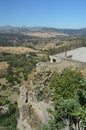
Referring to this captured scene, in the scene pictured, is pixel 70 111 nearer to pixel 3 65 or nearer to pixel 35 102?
pixel 35 102

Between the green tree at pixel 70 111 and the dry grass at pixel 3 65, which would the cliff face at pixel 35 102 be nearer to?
the green tree at pixel 70 111

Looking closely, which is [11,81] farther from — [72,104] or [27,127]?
A: [72,104]

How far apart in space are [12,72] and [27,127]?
44311mm

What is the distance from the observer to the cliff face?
21922 millimetres

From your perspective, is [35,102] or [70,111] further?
[35,102]

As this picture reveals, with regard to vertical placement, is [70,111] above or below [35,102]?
above

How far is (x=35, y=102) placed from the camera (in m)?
22.8

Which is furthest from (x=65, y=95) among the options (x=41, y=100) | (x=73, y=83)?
(x=41, y=100)

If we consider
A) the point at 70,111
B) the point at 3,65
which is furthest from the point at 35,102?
the point at 3,65

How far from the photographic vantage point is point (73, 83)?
61.7 ft

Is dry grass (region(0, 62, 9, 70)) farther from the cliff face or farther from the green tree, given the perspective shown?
the green tree

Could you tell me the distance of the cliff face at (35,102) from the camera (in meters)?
21.9

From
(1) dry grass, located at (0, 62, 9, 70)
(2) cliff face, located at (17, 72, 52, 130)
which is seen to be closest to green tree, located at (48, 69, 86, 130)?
(2) cliff face, located at (17, 72, 52, 130)

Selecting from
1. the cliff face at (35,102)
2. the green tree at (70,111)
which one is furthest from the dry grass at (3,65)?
the green tree at (70,111)
